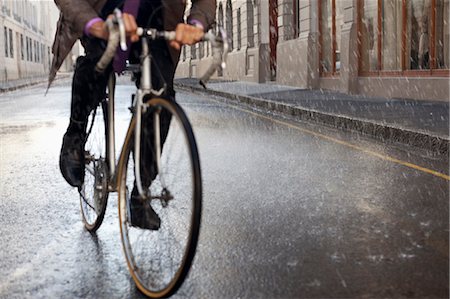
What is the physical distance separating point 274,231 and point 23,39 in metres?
61.2

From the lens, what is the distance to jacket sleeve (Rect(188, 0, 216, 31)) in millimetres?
3525

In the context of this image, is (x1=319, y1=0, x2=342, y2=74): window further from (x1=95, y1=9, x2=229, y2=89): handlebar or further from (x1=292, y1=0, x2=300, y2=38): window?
(x1=95, y1=9, x2=229, y2=89): handlebar

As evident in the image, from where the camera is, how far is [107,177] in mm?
4047

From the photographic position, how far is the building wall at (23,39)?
5071cm

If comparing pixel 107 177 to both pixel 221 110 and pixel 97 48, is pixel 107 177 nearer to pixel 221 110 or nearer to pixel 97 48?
pixel 97 48

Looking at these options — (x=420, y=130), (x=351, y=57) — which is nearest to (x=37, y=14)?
(x=351, y=57)

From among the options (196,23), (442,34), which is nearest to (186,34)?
(196,23)

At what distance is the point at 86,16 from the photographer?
10.8ft

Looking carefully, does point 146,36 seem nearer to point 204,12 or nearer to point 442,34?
point 204,12

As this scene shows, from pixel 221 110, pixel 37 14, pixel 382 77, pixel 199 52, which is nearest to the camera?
pixel 221 110

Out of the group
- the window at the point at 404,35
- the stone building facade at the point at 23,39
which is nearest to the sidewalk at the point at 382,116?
the window at the point at 404,35

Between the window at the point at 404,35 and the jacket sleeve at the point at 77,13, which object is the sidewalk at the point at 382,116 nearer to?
the window at the point at 404,35

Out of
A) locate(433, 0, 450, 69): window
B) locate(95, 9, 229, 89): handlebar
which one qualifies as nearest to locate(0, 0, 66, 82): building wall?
locate(433, 0, 450, 69): window

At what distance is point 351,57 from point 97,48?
15.4m
